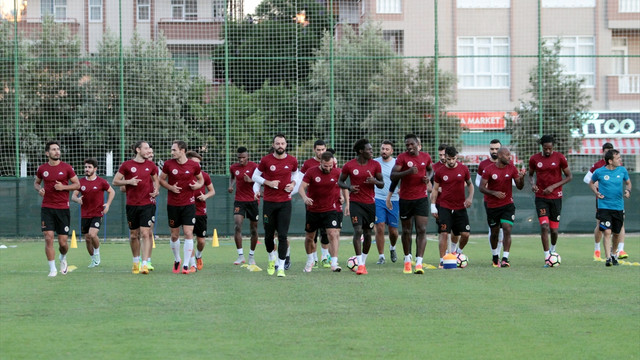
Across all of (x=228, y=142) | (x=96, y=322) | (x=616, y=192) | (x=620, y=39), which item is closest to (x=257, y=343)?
(x=96, y=322)

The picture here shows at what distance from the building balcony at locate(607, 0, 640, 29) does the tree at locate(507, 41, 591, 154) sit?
156 inches

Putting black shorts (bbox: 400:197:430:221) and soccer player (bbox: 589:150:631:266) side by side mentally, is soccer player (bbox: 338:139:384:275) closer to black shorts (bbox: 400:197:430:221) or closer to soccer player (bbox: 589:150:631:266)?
black shorts (bbox: 400:197:430:221)

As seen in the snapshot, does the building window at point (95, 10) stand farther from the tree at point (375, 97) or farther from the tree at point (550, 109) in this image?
the tree at point (550, 109)

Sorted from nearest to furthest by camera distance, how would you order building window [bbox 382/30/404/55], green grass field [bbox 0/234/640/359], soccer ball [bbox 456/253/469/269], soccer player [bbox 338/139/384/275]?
green grass field [bbox 0/234/640/359] → soccer player [bbox 338/139/384/275] → soccer ball [bbox 456/253/469/269] → building window [bbox 382/30/404/55]

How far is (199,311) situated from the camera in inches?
435

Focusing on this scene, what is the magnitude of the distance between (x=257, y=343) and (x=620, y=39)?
32165 millimetres

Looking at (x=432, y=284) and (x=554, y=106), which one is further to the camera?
(x=554, y=106)

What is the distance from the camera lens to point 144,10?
3238 cm

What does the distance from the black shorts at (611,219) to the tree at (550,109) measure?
12867mm

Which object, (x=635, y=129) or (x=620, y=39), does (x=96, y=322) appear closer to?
(x=620, y=39)

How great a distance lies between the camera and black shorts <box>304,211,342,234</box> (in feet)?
52.3

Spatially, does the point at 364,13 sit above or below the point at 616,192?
above

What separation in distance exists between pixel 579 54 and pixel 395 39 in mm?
8300

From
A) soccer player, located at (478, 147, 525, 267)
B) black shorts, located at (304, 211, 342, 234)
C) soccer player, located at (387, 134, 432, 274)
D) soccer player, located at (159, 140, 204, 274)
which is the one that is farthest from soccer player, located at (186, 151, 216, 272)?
soccer player, located at (478, 147, 525, 267)
